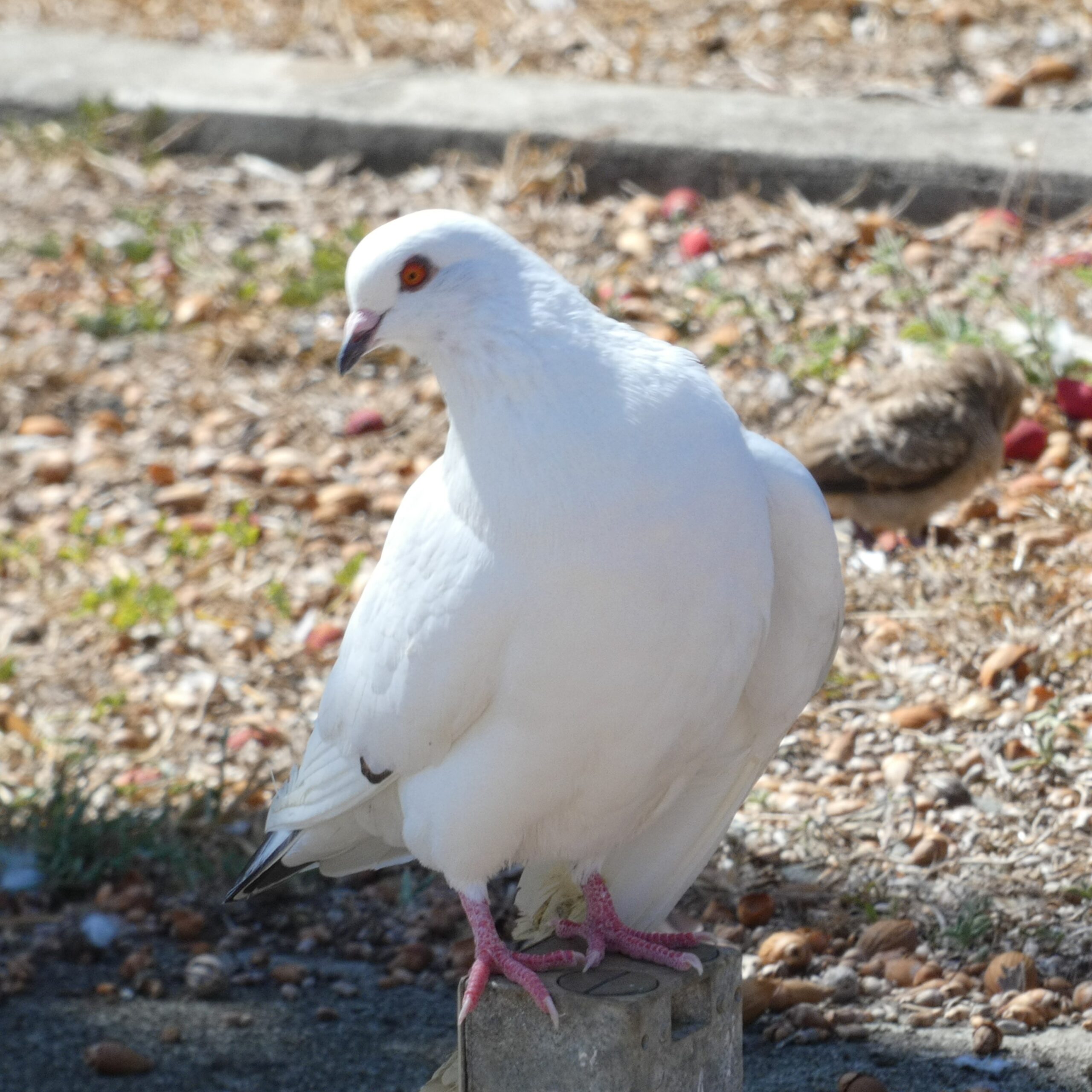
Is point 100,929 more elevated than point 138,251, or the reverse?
point 138,251

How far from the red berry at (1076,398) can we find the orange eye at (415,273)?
289cm

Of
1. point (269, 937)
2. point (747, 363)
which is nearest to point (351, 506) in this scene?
point (747, 363)

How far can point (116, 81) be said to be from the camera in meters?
7.58

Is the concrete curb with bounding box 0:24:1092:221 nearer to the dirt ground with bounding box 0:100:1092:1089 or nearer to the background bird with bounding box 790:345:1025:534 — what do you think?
the dirt ground with bounding box 0:100:1092:1089

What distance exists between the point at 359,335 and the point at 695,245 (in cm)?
368

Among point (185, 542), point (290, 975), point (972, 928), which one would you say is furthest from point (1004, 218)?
point (290, 975)

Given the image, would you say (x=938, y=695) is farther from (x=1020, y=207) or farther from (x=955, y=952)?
(x=1020, y=207)

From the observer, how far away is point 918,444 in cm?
442

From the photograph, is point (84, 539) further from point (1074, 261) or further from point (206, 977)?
point (1074, 261)

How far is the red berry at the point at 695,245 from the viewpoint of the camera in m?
5.78

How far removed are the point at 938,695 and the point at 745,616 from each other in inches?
67.8

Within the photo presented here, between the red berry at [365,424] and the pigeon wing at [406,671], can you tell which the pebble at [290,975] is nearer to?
the pigeon wing at [406,671]

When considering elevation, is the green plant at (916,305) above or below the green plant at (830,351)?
above

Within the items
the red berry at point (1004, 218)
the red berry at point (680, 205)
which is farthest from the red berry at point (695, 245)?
the red berry at point (1004, 218)
